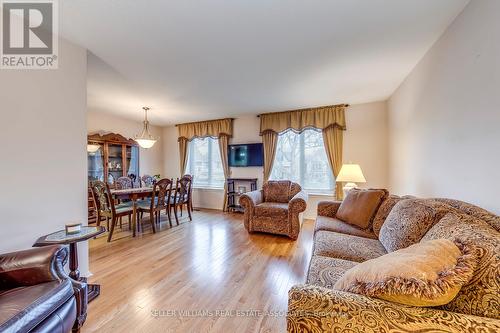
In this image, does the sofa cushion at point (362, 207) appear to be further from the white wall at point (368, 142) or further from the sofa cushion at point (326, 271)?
the white wall at point (368, 142)

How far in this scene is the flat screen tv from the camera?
502 centimetres

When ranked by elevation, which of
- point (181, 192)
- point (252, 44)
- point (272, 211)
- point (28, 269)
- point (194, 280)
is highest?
point (252, 44)

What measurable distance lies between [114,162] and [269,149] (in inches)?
143

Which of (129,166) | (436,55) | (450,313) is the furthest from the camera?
(129,166)

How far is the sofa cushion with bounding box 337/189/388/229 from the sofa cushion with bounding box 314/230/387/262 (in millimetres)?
332

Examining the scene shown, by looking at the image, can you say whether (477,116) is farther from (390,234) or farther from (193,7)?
(193,7)

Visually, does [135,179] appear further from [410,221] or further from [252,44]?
[410,221]

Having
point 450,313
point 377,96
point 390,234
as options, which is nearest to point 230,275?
point 390,234

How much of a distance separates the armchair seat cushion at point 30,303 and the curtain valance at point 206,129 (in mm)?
4432

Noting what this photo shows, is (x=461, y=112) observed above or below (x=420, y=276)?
above

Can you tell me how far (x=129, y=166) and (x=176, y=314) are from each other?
448 cm

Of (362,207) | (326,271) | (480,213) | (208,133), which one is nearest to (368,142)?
(362,207)

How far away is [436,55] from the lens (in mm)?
2113

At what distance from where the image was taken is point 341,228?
7.57 ft
